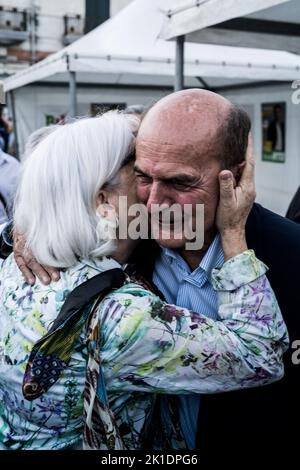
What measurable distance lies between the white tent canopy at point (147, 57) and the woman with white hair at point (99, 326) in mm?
4237

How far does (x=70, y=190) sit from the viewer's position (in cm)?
124

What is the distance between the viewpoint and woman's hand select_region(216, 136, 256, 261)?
1.23 metres

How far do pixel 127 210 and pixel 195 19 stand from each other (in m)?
2.05

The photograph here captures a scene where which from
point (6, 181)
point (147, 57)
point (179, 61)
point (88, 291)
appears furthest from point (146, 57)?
point (88, 291)

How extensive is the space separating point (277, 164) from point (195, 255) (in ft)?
19.7

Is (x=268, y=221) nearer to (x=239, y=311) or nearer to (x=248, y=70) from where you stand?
(x=239, y=311)

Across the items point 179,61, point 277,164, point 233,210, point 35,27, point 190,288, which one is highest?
point 35,27

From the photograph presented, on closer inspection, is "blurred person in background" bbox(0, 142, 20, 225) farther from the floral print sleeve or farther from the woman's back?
the floral print sleeve

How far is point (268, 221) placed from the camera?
140 centimetres

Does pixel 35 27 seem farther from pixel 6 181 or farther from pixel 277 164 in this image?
pixel 6 181

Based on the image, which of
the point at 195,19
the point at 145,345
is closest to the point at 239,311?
the point at 145,345

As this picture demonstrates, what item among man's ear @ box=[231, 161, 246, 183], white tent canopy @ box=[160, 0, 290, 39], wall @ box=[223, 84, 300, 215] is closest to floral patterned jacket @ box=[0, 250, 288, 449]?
man's ear @ box=[231, 161, 246, 183]

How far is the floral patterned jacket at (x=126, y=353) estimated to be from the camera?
44.0 inches

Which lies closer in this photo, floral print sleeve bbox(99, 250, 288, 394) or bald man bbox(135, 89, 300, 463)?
Answer: floral print sleeve bbox(99, 250, 288, 394)
